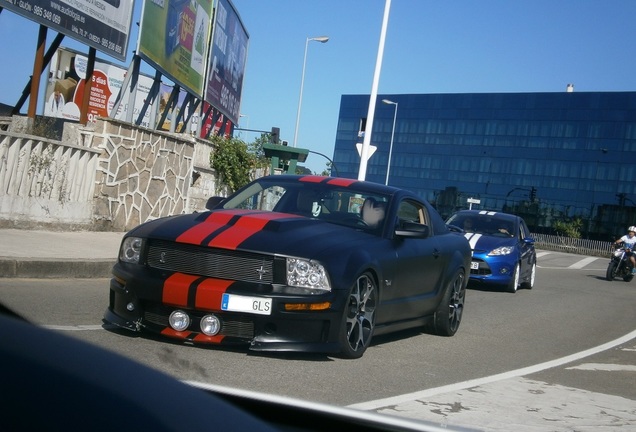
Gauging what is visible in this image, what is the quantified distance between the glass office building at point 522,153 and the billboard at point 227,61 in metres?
45.5

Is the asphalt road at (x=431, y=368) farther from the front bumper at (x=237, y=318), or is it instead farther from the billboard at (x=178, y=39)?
the billboard at (x=178, y=39)

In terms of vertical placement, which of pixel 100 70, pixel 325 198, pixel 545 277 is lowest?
pixel 545 277

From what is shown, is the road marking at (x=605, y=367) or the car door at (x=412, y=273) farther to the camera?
the road marking at (x=605, y=367)

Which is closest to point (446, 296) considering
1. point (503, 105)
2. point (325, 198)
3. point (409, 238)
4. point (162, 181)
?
point (409, 238)

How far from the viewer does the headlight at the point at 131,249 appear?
6.34 metres

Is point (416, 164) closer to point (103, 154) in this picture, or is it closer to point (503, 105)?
point (503, 105)

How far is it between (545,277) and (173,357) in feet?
58.9

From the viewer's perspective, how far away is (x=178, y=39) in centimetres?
2055

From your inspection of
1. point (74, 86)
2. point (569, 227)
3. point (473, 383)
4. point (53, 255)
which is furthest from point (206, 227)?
point (569, 227)

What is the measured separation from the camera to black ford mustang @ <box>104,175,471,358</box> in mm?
5914

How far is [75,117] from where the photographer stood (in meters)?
36.4

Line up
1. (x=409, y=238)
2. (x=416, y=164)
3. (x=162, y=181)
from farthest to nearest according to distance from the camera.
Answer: (x=416, y=164) → (x=162, y=181) → (x=409, y=238)

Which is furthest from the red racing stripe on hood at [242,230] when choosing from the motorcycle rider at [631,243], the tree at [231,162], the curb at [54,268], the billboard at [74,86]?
the billboard at [74,86]

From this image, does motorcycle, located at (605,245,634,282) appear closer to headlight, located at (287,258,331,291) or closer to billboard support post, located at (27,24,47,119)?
billboard support post, located at (27,24,47,119)
